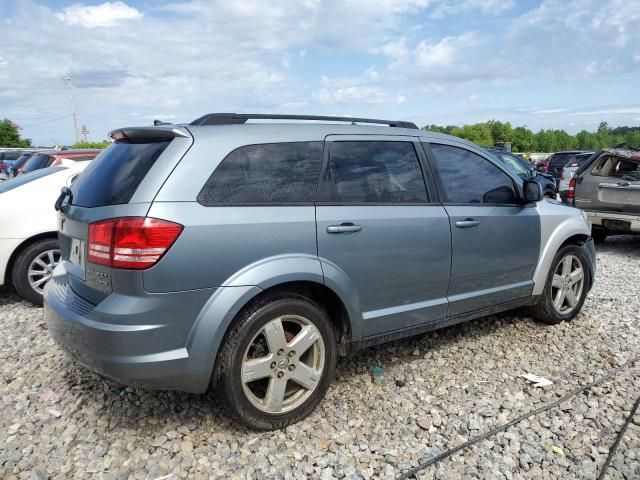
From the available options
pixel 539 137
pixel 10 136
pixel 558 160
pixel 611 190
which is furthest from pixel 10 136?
pixel 539 137

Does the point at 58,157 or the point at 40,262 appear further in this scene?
the point at 58,157

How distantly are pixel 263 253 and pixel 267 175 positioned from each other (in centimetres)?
46

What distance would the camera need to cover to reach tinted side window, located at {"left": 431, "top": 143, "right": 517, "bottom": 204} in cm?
378

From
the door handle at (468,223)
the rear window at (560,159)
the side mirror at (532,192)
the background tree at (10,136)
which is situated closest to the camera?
the door handle at (468,223)

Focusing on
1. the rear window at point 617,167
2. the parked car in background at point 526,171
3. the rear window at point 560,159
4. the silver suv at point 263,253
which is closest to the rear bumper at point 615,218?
the rear window at point 617,167

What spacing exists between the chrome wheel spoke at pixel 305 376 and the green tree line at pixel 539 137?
108101 mm

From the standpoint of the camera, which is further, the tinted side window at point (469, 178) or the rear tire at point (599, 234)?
the rear tire at point (599, 234)

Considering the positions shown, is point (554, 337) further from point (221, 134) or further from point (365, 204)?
point (221, 134)

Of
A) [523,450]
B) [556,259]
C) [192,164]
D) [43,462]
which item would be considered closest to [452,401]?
[523,450]

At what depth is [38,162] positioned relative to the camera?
924 cm

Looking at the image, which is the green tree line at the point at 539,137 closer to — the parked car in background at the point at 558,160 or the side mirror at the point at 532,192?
the parked car in background at the point at 558,160

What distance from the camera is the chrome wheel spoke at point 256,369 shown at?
2.82 meters

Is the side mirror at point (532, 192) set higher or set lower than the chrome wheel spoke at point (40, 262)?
higher

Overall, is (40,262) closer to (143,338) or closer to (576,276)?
(143,338)
